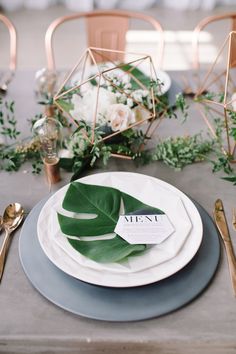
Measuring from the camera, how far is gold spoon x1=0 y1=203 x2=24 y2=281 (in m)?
0.80

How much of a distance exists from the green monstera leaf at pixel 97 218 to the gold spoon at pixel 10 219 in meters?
0.11

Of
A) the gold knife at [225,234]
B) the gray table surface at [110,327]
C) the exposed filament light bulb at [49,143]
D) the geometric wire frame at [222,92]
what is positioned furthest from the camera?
the geometric wire frame at [222,92]

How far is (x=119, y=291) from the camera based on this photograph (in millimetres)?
698

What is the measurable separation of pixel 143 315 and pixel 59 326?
139 mm

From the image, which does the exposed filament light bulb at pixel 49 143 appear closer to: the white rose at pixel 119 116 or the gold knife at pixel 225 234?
the white rose at pixel 119 116

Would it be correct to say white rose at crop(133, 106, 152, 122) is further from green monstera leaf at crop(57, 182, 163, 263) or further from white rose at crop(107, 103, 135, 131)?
green monstera leaf at crop(57, 182, 163, 263)

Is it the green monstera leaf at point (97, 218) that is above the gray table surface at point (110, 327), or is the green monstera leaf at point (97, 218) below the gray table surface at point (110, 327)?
above

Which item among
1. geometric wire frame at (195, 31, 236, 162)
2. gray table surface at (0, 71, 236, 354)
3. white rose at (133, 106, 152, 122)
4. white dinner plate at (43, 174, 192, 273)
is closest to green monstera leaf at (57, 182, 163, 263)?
white dinner plate at (43, 174, 192, 273)

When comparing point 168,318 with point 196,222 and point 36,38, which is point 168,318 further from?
point 36,38

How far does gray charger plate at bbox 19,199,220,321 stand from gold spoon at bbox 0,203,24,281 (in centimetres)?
4

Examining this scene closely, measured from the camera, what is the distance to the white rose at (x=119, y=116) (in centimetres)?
94

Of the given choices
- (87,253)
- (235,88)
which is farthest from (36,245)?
(235,88)

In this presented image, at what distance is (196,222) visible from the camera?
80 centimetres

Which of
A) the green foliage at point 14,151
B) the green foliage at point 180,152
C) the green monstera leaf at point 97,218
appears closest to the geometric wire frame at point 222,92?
the green foliage at point 180,152
